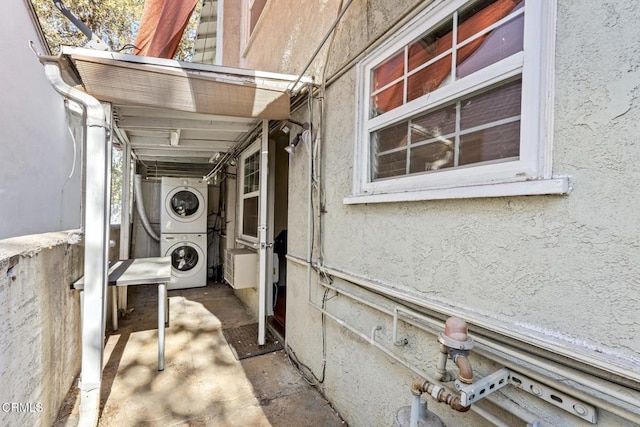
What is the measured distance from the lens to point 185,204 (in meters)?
6.90

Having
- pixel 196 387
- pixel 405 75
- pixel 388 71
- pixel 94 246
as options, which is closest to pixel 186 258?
pixel 196 387

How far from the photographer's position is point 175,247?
22.2 ft

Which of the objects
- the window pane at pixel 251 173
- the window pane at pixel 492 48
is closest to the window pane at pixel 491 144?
the window pane at pixel 492 48

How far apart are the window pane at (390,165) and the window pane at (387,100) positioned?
1.04 ft

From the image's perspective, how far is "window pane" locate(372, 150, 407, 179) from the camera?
196 centimetres

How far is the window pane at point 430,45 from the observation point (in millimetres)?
1665

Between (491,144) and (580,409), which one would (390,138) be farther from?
(580,409)

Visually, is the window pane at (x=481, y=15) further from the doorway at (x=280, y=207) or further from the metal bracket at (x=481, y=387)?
the doorway at (x=280, y=207)

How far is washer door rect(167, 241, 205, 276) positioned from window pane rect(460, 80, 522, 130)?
6.57m

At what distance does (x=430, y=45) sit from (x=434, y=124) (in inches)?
18.6

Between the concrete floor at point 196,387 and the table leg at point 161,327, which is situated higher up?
the table leg at point 161,327

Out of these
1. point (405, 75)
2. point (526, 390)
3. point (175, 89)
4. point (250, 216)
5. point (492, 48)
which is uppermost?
point (175, 89)

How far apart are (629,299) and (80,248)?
409 centimetres

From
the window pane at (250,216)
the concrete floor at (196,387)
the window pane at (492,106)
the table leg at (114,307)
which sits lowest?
the concrete floor at (196,387)
